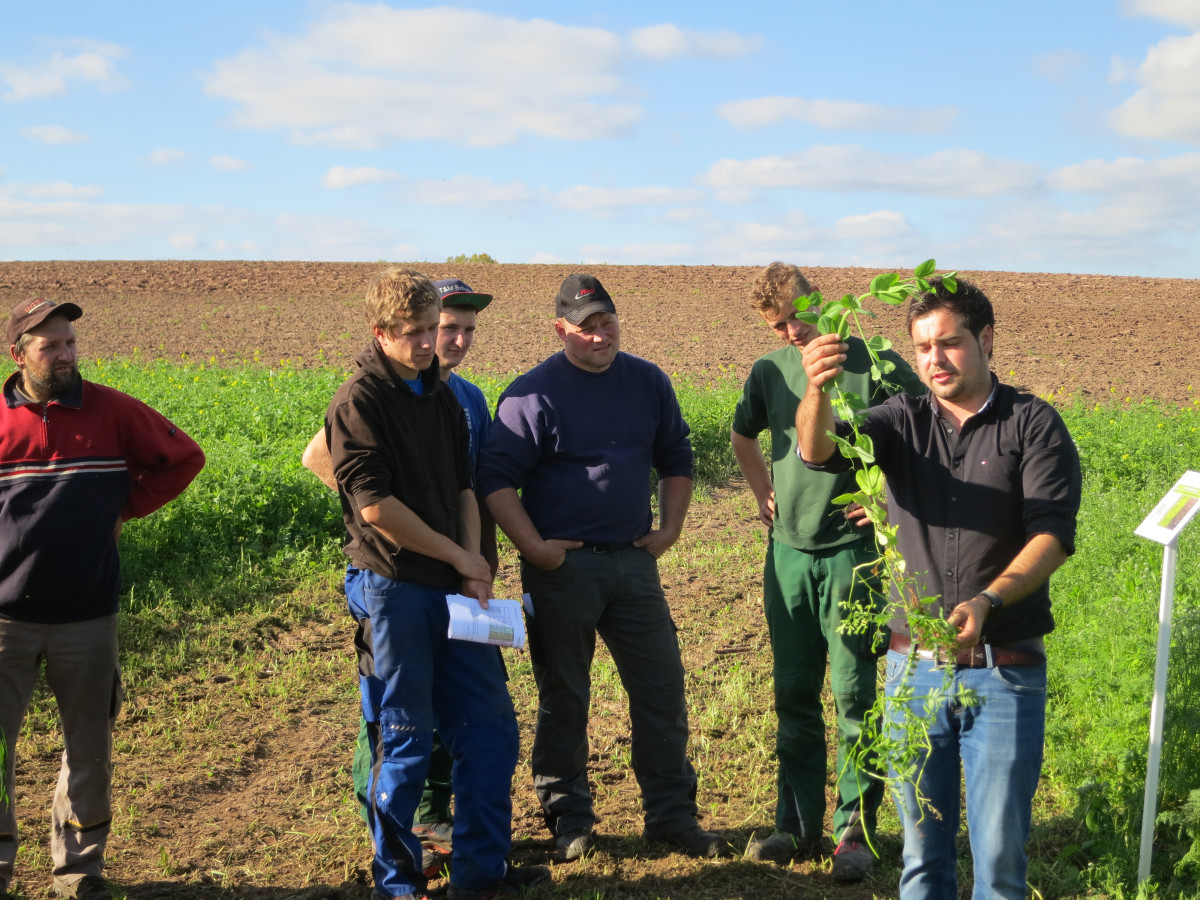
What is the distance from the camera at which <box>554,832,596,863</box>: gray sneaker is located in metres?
4.29

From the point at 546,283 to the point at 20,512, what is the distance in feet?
99.3

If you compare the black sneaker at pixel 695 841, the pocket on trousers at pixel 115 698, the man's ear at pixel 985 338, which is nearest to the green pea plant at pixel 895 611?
the man's ear at pixel 985 338

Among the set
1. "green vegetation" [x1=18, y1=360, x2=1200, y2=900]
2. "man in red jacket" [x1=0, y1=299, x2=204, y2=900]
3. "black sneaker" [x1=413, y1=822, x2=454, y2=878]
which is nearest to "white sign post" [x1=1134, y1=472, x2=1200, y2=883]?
"green vegetation" [x1=18, y1=360, x2=1200, y2=900]

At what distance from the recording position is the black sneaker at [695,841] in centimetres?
429

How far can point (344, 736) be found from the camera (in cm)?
577

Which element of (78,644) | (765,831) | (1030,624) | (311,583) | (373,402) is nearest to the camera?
(1030,624)

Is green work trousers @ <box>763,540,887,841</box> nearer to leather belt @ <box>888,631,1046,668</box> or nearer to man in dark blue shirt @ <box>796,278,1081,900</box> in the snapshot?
man in dark blue shirt @ <box>796,278,1081,900</box>

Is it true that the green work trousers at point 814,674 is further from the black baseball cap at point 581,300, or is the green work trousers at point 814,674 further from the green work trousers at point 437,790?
the green work trousers at point 437,790

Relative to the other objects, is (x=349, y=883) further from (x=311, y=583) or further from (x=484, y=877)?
(x=311, y=583)

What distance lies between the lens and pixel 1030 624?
291cm

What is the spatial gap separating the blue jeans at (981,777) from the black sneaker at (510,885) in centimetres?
156

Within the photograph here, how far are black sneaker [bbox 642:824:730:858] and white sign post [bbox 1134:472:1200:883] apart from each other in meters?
1.57

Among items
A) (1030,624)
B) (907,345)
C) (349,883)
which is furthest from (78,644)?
(907,345)

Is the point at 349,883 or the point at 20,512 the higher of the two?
the point at 20,512
